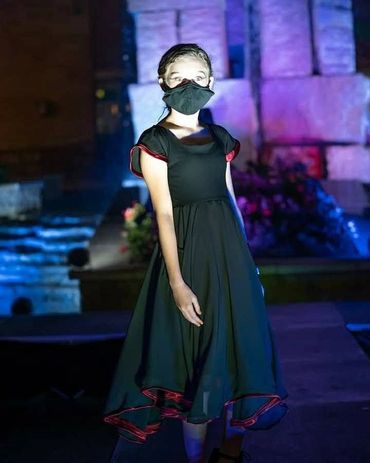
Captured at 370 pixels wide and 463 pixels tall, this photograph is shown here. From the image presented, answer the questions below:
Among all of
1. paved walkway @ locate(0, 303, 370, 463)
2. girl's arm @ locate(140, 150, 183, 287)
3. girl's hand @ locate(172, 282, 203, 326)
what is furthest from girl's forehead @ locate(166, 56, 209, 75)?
paved walkway @ locate(0, 303, 370, 463)

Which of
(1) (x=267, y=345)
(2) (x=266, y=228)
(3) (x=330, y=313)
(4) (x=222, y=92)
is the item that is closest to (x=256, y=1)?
(4) (x=222, y=92)

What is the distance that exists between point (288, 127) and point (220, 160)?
716 centimetres

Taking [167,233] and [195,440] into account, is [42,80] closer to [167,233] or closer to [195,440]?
[167,233]

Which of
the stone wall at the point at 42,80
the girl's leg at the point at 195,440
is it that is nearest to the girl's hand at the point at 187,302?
the girl's leg at the point at 195,440

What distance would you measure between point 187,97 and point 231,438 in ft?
4.67

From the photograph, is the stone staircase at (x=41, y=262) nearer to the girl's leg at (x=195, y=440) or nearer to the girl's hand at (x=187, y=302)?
the girl's leg at (x=195, y=440)

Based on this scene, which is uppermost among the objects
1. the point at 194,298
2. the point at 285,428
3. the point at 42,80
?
the point at 42,80

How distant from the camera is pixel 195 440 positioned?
2.21 m

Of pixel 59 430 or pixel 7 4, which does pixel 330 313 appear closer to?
pixel 59 430

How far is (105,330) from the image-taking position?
4.53 meters

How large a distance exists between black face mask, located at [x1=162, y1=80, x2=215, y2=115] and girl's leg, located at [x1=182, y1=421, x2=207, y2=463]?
1.26 m

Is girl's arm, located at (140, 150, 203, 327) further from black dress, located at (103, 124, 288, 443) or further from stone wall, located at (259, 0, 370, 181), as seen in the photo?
stone wall, located at (259, 0, 370, 181)

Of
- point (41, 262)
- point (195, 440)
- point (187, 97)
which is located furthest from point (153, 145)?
point (41, 262)

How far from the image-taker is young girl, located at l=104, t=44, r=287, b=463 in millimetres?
2133
